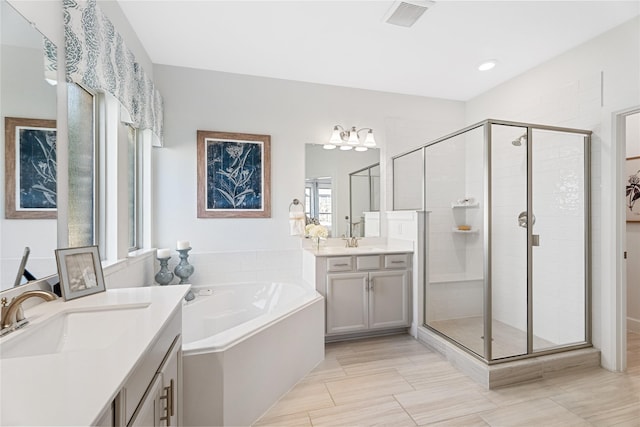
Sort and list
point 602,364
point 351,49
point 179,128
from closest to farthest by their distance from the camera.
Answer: point 602,364 → point 351,49 → point 179,128

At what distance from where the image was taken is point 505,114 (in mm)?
3219

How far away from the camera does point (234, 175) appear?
3035mm

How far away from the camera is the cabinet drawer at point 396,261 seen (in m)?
2.95

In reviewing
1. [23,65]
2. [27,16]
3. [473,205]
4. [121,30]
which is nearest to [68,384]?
[23,65]

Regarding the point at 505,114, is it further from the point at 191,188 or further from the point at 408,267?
the point at 191,188

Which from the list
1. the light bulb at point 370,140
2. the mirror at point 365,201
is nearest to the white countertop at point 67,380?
the mirror at point 365,201

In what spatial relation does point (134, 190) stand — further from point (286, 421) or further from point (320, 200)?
point (286, 421)

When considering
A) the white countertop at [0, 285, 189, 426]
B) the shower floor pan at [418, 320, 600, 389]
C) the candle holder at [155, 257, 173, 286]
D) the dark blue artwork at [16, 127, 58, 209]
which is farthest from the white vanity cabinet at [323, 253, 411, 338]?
the dark blue artwork at [16, 127, 58, 209]

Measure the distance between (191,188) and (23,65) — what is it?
1.80 metres

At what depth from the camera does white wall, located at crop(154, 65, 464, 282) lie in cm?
289

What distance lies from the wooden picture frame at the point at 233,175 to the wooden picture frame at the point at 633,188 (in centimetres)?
373

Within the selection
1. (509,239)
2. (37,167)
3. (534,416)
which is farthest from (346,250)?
(37,167)

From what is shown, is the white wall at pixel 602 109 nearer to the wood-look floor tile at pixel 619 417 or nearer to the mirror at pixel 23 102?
the wood-look floor tile at pixel 619 417

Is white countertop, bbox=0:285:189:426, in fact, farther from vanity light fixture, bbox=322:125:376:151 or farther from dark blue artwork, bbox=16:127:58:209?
vanity light fixture, bbox=322:125:376:151
